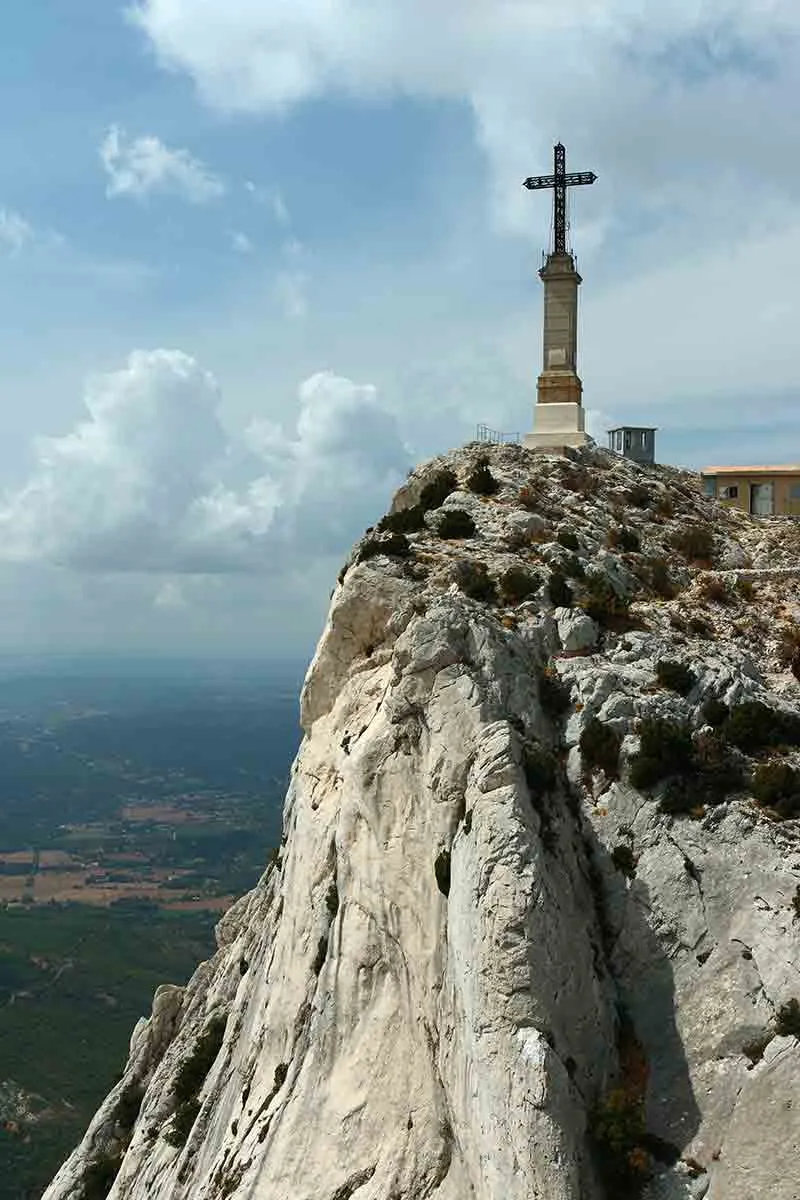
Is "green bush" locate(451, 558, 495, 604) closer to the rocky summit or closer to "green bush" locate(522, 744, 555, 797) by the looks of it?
the rocky summit

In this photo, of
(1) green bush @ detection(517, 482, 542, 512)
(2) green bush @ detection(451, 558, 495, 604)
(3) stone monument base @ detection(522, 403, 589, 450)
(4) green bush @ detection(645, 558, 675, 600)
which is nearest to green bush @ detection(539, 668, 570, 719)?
(2) green bush @ detection(451, 558, 495, 604)

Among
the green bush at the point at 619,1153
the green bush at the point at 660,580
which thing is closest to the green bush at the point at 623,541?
the green bush at the point at 660,580

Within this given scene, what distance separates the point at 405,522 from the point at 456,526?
1727mm

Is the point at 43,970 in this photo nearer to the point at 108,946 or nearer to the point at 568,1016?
the point at 108,946

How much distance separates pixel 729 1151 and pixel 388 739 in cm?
1119

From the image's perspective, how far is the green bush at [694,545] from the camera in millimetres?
36594

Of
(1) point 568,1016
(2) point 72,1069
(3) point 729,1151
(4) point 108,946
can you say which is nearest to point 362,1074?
(1) point 568,1016

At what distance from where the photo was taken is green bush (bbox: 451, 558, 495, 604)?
29.3 meters

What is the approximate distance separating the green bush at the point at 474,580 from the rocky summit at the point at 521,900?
10 cm

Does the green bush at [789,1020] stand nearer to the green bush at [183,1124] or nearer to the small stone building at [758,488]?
the green bush at [183,1124]

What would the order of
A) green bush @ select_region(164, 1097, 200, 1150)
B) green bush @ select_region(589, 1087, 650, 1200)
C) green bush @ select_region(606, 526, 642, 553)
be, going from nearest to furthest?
green bush @ select_region(589, 1087, 650, 1200) < green bush @ select_region(164, 1097, 200, 1150) < green bush @ select_region(606, 526, 642, 553)

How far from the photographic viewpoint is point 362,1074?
78.3ft

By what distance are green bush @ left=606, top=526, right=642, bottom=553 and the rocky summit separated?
99 mm

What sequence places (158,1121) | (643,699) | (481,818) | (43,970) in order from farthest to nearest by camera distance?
(43,970)
(158,1121)
(643,699)
(481,818)
